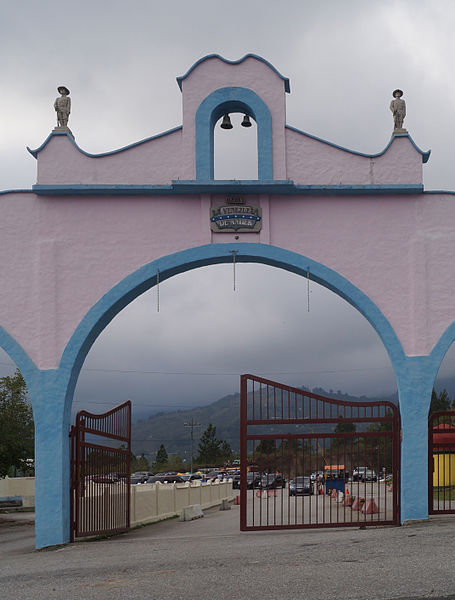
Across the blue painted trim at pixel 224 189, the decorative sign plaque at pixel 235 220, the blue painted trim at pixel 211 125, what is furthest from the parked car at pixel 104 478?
the blue painted trim at pixel 211 125

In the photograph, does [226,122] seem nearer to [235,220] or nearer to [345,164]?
[235,220]

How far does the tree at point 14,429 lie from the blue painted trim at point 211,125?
12.1 metres

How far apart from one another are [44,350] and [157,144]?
14.6ft

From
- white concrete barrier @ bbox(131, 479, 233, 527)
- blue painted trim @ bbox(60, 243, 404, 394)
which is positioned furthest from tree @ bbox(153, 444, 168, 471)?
blue painted trim @ bbox(60, 243, 404, 394)

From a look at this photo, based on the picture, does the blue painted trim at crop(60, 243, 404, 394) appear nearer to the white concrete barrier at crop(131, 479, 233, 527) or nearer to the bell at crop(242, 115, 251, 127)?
the bell at crop(242, 115, 251, 127)

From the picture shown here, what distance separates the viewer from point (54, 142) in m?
15.0

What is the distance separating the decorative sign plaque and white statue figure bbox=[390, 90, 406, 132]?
3.20m

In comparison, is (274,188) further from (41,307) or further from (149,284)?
(41,307)

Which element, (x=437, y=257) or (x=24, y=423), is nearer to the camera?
(x=437, y=257)

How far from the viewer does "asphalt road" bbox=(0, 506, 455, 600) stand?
8.62m

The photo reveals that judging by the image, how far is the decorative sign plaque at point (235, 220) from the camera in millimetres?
14781

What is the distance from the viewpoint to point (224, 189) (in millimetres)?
14695

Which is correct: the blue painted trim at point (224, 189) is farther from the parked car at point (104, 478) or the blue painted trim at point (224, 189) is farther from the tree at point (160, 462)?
the tree at point (160, 462)

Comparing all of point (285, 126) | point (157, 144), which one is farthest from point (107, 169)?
point (285, 126)
